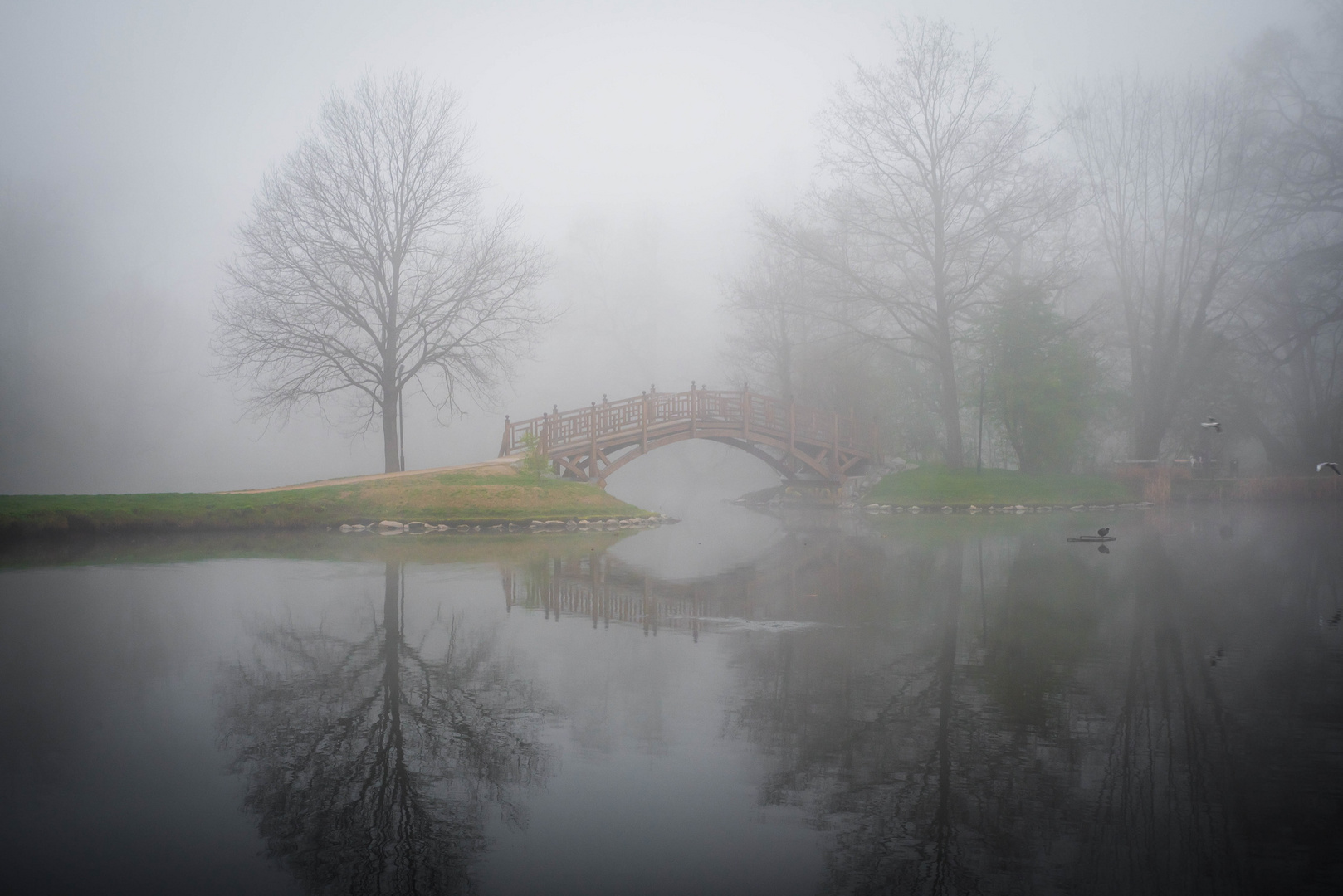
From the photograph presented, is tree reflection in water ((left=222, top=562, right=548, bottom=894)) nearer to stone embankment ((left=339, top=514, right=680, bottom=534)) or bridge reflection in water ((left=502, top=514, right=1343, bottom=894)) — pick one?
bridge reflection in water ((left=502, top=514, right=1343, bottom=894))

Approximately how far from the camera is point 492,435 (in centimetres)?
5494

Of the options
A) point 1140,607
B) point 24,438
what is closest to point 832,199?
point 1140,607

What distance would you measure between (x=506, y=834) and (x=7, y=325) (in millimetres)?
45477

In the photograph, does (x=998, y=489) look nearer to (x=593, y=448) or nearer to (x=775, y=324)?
(x=593, y=448)

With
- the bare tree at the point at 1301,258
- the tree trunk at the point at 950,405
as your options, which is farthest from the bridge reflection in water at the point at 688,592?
the bare tree at the point at 1301,258

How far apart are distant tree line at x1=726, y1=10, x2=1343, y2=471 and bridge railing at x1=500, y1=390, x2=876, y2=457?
3.68m

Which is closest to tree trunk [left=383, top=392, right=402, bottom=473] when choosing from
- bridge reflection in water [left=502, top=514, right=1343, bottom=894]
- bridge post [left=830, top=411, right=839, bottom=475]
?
bridge post [left=830, top=411, right=839, bottom=475]

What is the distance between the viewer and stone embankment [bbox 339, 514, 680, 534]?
20.0m

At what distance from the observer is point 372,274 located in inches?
1083

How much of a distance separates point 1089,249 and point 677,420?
22410mm

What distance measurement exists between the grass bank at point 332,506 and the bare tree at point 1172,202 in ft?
76.0

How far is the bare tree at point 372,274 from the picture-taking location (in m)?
26.2

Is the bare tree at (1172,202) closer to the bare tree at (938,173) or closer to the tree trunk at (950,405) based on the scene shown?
the bare tree at (938,173)

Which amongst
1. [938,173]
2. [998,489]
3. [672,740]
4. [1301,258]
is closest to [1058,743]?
[672,740]
